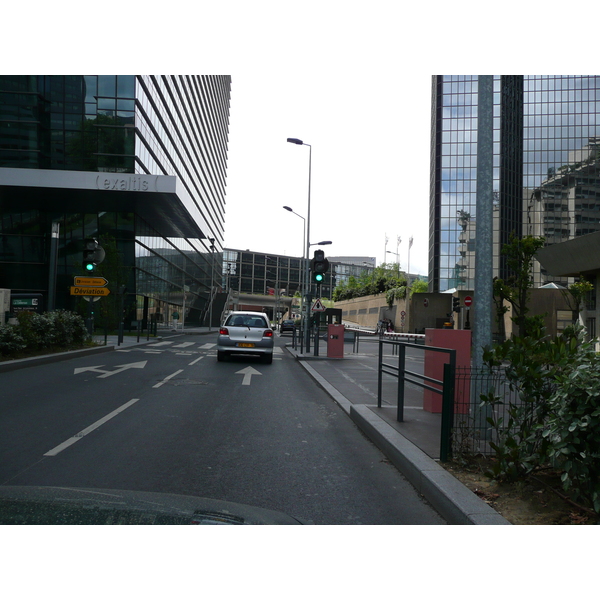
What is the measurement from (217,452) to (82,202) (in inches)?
1276

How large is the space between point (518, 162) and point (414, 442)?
7865cm

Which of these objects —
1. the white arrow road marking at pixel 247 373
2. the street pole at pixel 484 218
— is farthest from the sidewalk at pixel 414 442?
the white arrow road marking at pixel 247 373

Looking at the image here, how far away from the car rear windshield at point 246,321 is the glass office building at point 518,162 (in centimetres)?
5787

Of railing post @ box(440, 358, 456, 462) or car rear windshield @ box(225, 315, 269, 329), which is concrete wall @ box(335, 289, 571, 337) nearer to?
car rear windshield @ box(225, 315, 269, 329)

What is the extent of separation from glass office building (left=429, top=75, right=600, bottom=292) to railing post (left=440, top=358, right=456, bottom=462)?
69.2 metres

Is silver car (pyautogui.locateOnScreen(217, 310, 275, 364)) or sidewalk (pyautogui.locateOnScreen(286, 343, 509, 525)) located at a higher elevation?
silver car (pyautogui.locateOnScreen(217, 310, 275, 364))

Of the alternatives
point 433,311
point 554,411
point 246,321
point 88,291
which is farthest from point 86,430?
point 433,311

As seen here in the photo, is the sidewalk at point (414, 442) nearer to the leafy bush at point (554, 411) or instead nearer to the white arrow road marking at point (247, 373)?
the leafy bush at point (554, 411)

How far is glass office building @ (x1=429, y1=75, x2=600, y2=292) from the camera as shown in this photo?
7294 cm

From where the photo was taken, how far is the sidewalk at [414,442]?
3.97 metres

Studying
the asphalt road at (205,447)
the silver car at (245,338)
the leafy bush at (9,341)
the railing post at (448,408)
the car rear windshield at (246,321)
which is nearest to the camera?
the asphalt road at (205,447)

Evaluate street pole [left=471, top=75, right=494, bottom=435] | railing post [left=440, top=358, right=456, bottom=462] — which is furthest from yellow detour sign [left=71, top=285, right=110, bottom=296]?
railing post [left=440, top=358, right=456, bottom=462]

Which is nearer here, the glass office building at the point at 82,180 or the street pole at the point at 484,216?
the street pole at the point at 484,216

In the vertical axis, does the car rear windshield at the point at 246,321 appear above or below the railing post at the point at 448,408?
above
